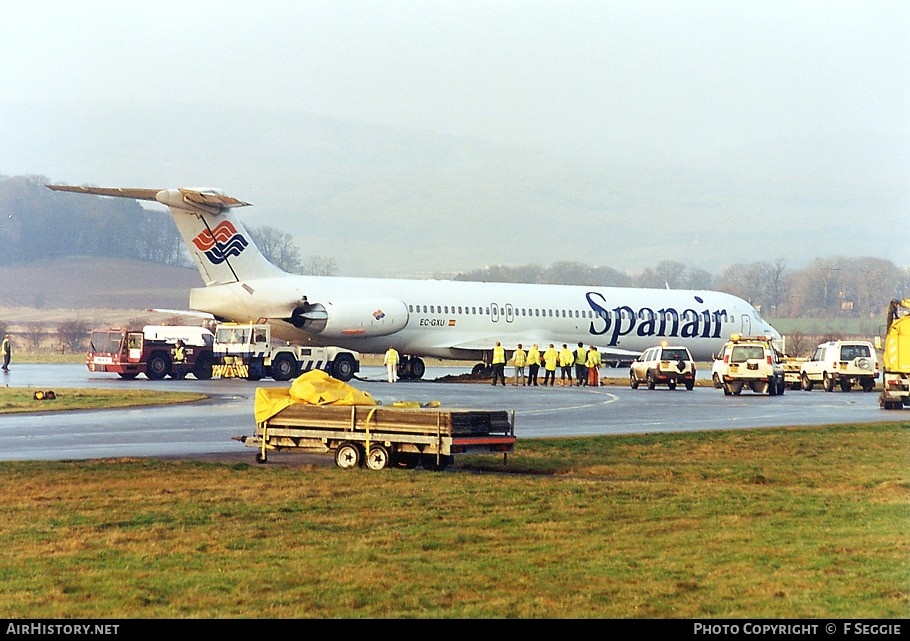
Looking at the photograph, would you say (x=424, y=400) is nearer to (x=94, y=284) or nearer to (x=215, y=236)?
(x=215, y=236)

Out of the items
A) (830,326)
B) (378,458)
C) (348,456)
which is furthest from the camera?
(830,326)

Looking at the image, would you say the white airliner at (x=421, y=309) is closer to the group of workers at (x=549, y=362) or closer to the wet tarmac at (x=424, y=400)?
the group of workers at (x=549, y=362)

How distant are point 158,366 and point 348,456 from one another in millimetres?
35179

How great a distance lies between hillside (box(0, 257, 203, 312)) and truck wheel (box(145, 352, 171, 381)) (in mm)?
66745

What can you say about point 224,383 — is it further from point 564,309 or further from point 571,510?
point 571,510

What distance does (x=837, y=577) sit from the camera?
11211mm

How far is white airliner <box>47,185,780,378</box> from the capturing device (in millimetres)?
52969

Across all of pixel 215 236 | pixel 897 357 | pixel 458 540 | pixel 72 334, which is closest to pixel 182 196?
pixel 215 236

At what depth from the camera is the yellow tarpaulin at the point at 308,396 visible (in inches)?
788

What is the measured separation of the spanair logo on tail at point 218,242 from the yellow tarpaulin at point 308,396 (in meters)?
33.2

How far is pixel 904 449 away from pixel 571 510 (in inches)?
435

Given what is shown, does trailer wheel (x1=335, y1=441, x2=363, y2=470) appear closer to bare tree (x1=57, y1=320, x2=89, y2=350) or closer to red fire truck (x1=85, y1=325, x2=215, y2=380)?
red fire truck (x1=85, y1=325, x2=215, y2=380)

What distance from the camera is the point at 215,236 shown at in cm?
5288

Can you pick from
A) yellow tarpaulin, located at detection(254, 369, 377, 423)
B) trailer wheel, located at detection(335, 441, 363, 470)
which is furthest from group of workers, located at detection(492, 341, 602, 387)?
trailer wheel, located at detection(335, 441, 363, 470)
